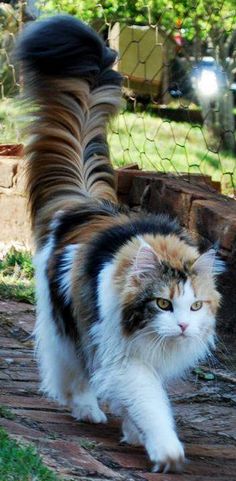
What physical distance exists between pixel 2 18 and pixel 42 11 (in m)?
0.92

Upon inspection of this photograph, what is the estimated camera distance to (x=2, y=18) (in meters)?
10.8

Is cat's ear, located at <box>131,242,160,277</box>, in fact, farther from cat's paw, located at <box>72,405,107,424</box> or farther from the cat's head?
cat's paw, located at <box>72,405,107,424</box>

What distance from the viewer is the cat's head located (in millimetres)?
4227

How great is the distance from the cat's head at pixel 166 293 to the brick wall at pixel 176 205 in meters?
1.60

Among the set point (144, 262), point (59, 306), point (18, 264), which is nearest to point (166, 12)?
point (18, 264)

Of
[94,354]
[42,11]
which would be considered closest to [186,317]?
[94,354]

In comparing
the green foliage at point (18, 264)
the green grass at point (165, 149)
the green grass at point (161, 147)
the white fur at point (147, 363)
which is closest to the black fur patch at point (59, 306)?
the white fur at point (147, 363)

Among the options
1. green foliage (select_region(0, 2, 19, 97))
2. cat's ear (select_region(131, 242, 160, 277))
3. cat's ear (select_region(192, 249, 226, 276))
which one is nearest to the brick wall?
cat's ear (select_region(192, 249, 226, 276))

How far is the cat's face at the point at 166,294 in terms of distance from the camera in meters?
4.22

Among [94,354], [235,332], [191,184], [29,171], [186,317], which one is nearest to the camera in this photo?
[186,317]

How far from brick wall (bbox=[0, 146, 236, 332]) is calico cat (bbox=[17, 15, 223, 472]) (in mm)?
758

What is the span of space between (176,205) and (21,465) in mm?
3499

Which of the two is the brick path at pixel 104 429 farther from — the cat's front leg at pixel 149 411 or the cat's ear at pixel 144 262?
the cat's ear at pixel 144 262

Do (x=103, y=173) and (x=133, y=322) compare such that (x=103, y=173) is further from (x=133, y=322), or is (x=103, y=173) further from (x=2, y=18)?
(x=2, y=18)
